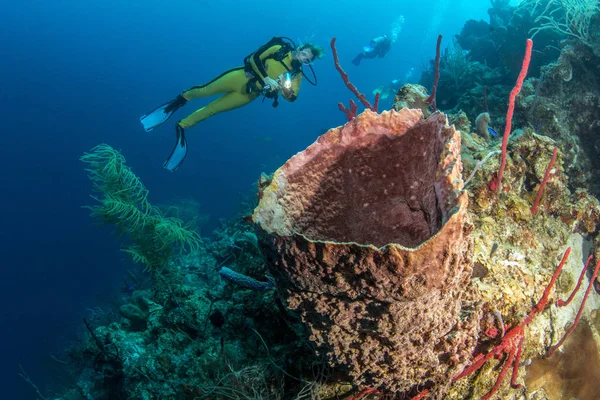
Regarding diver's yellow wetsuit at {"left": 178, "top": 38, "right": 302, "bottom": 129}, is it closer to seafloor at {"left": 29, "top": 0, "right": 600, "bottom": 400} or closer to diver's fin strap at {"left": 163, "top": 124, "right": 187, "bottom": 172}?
diver's fin strap at {"left": 163, "top": 124, "right": 187, "bottom": 172}

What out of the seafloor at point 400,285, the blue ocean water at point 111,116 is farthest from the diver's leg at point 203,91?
the seafloor at point 400,285

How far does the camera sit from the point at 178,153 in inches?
290

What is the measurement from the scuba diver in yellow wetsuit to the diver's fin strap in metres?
0.04

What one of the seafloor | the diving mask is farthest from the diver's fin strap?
the seafloor

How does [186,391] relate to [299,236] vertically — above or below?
below

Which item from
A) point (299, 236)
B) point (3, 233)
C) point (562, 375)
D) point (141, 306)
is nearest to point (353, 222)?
point (299, 236)

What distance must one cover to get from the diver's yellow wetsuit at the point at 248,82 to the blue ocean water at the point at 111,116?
11.8 ft

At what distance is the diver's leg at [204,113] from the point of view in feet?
22.1

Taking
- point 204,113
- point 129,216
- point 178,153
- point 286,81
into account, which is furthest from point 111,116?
point 286,81

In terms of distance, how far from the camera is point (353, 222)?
194 centimetres

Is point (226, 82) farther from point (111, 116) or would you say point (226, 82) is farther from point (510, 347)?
point (111, 116)

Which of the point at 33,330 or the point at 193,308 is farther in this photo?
the point at 33,330

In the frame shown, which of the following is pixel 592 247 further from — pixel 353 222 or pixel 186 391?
pixel 186 391

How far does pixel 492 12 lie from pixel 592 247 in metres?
13.1
